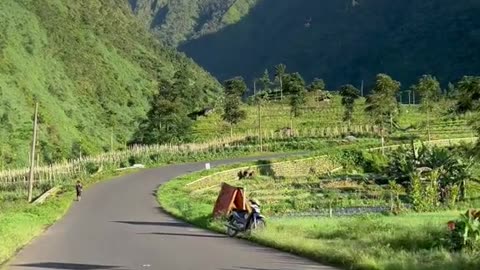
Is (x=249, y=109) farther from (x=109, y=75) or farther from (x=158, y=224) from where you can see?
(x=158, y=224)

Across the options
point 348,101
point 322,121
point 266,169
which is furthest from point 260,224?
point 322,121

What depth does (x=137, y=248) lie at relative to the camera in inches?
658

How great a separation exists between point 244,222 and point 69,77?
8497cm

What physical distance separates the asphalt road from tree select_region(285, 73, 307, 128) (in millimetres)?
56874

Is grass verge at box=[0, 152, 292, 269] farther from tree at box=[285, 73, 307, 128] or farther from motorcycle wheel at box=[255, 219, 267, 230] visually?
tree at box=[285, 73, 307, 128]

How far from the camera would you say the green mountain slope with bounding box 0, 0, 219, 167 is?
73250 mm

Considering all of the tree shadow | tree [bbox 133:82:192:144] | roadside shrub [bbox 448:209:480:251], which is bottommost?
roadside shrub [bbox 448:209:480:251]

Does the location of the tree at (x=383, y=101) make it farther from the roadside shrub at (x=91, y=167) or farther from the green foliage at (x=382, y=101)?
the roadside shrub at (x=91, y=167)

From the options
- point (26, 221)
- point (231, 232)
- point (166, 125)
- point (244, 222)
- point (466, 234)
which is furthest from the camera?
point (166, 125)

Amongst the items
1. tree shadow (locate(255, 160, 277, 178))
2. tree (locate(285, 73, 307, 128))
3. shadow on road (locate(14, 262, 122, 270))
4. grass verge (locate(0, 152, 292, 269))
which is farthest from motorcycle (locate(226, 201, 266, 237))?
tree (locate(285, 73, 307, 128))

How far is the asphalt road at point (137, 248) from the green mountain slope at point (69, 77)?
1671 inches

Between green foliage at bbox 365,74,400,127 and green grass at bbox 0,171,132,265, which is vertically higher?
green foliage at bbox 365,74,400,127

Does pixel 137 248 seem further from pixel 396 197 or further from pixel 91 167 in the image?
pixel 91 167

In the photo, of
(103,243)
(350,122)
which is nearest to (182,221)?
(103,243)
